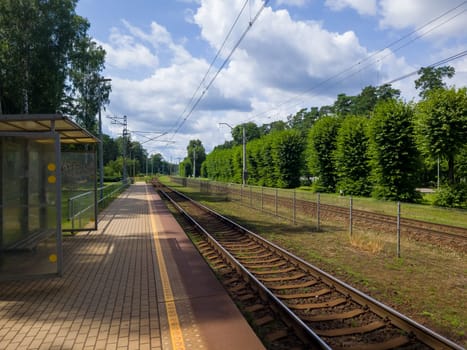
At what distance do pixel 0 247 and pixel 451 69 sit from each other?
7304 cm

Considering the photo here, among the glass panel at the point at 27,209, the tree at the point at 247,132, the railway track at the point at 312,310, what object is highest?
the tree at the point at 247,132

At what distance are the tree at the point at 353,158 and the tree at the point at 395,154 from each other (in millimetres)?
3734

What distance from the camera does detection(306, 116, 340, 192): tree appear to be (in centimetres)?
3353

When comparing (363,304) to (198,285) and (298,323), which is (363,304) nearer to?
(298,323)

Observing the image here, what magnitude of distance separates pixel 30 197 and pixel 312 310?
226 inches

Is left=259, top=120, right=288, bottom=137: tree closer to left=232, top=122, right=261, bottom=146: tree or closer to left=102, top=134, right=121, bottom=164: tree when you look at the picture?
left=232, top=122, right=261, bottom=146: tree

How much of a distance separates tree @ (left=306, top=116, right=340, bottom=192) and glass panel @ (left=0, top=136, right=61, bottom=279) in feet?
94.5

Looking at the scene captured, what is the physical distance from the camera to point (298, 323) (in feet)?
15.7

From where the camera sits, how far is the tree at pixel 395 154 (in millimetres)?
23156

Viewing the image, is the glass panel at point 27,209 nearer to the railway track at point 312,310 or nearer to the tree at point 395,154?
the railway track at point 312,310

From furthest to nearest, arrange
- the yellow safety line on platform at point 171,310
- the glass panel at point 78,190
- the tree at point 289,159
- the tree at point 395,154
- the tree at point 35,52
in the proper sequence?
the tree at point 289,159 < the tree at point 395,154 < the tree at point 35,52 < the glass panel at point 78,190 < the yellow safety line on platform at point 171,310

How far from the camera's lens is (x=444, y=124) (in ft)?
63.6

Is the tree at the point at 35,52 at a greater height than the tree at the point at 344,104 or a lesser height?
lesser

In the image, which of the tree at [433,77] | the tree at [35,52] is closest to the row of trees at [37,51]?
the tree at [35,52]
